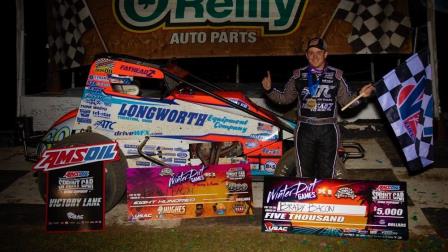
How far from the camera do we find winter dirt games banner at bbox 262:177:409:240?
452 cm

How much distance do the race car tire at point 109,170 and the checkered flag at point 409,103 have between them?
3034 millimetres

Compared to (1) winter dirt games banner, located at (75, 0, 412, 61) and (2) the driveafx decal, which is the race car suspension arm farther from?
(1) winter dirt games banner, located at (75, 0, 412, 61)

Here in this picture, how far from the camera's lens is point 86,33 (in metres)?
8.48

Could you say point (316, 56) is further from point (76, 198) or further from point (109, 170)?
point (76, 198)

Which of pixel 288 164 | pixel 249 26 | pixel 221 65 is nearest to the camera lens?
pixel 288 164

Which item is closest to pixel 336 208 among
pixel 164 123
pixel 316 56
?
pixel 316 56

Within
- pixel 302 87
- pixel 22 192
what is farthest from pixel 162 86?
pixel 22 192

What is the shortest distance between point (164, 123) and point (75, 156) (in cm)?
109

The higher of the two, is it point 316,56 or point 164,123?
point 316,56

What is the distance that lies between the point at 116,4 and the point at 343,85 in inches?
208

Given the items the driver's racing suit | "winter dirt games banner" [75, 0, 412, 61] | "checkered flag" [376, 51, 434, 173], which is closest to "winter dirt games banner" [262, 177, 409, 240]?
the driver's racing suit

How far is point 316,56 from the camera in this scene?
15.1 feet

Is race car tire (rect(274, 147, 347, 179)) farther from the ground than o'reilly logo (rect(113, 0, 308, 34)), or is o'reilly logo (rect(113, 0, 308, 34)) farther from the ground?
o'reilly logo (rect(113, 0, 308, 34))

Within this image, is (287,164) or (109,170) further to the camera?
(287,164)
